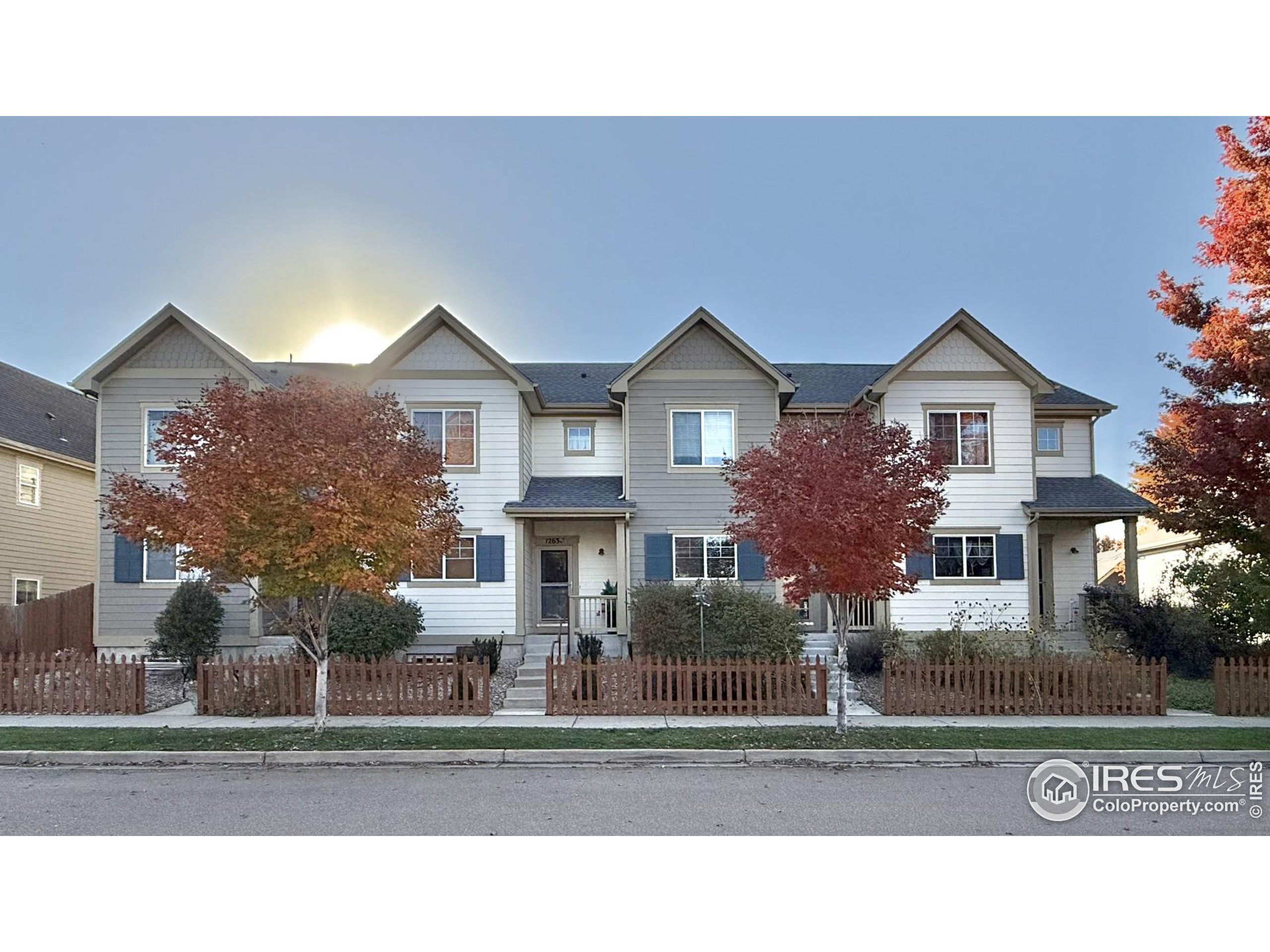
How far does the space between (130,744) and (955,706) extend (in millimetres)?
12013

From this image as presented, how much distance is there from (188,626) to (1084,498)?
66.5 feet

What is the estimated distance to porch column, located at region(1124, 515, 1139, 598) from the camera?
21.6 meters

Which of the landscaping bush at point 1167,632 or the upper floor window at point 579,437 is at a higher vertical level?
the upper floor window at point 579,437

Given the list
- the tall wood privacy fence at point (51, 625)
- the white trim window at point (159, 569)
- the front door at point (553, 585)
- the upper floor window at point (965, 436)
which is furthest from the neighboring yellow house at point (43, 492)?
the upper floor window at point (965, 436)

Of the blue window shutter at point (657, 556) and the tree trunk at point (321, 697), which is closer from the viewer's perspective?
the tree trunk at point (321, 697)

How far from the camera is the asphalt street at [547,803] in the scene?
826 cm

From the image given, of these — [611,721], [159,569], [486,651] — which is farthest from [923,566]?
[159,569]

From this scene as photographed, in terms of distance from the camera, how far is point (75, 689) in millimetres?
15156

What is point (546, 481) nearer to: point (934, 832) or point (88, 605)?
point (88, 605)

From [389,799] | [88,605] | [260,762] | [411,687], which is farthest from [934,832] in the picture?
[88,605]

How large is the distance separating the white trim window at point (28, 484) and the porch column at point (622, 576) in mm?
16420

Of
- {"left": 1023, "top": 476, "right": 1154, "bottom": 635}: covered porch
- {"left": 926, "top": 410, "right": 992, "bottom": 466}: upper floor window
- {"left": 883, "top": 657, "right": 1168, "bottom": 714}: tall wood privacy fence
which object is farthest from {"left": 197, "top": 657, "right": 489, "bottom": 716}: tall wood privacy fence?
{"left": 1023, "top": 476, "right": 1154, "bottom": 635}: covered porch

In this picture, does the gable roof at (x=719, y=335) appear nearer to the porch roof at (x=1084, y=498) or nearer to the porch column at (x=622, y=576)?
the porch column at (x=622, y=576)

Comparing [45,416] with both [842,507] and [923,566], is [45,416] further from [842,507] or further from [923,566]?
[842,507]
